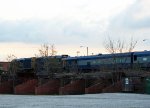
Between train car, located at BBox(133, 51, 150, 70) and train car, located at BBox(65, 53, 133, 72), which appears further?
train car, located at BBox(65, 53, 133, 72)

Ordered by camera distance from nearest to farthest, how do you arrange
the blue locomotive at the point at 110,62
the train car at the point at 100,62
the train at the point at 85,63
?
1. the blue locomotive at the point at 110,62
2. the train at the point at 85,63
3. the train car at the point at 100,62

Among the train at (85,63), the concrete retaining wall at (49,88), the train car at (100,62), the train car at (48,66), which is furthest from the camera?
the train car at (48,66)

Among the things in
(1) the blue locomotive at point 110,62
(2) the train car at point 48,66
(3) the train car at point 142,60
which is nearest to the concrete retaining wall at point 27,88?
(2) the train car at point 48,66

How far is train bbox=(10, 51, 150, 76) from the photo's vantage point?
64.4 metres

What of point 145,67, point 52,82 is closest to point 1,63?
point 52,82

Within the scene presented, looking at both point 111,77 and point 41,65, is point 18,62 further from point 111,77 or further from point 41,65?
point 111,77

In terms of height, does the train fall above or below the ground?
above

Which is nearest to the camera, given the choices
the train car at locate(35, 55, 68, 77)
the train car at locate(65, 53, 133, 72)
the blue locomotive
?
the blue locomotive

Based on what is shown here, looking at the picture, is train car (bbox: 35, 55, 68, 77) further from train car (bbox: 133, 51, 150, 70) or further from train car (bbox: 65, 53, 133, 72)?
train car (bbox: 133, 51, 150, 70)

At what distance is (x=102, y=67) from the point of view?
68750mm

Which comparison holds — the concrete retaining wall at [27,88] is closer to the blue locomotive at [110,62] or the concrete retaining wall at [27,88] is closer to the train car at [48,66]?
the train car at [48,66]

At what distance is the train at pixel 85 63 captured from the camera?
64375 mm

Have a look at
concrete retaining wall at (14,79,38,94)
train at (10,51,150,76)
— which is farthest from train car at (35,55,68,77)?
concrete retaining wall at (14,79,38,94)

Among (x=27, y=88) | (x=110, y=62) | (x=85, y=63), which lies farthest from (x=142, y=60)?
(x=27, y=88)
